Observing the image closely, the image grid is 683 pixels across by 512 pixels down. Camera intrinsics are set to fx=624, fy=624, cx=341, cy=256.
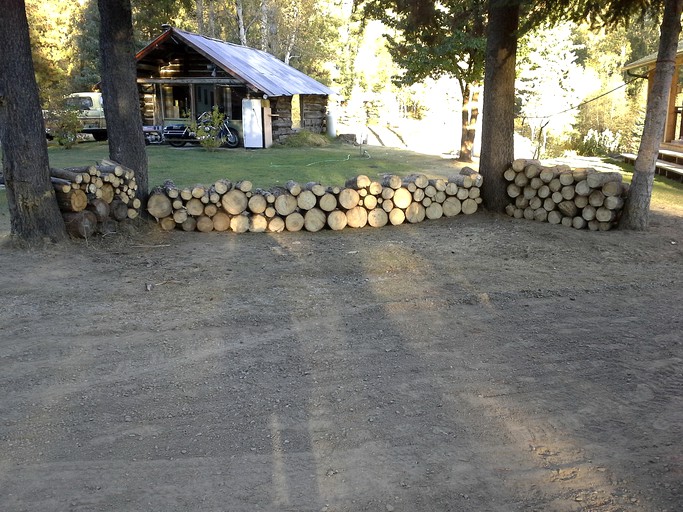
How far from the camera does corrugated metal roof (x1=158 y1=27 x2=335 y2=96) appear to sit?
24703mm

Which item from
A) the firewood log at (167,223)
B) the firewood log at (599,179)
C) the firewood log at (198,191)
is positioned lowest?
the firewood log at (167,223)

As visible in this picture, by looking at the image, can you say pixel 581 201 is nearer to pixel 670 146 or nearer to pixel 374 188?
pixel 374 188

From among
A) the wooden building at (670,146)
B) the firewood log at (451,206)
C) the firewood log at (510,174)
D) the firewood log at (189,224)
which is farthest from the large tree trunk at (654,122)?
the wooden building at (670,146)

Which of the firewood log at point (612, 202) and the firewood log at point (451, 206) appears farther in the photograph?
the firewood log at point (451, 206)

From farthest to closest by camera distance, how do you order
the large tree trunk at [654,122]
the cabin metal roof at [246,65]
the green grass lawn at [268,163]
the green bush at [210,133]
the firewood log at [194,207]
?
1. the cabin metal roof at [246,65]
2. the green bush at [210,133]
3. the green grass lawn at [268,163]
4. the firewood log at [194,207]
5. the large tree trunk at [654,122]

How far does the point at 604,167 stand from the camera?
2027cm

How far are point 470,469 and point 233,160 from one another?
18.1 m

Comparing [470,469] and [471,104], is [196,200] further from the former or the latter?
[471,104]

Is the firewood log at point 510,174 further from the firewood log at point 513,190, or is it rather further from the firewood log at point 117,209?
the firewood log at point 117,209

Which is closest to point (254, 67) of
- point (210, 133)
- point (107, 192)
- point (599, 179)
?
point (210, 133)

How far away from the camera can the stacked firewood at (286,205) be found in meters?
9.34

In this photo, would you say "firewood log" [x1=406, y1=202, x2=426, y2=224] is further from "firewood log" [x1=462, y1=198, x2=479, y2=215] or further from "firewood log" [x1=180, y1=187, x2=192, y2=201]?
"firewood log" [x1=180, y1=187, x2=192, y2=201]

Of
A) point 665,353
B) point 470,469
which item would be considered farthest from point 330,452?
point 665,353

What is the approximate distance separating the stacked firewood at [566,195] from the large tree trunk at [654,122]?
0.22m
